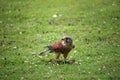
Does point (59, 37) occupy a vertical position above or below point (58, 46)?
below

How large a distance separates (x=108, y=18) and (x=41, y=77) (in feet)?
35.1

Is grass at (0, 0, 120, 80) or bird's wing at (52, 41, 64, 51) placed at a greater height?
bird's wing at (52, 41, 64, 51)

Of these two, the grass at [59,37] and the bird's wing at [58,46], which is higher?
the bird's wing at [58,46]

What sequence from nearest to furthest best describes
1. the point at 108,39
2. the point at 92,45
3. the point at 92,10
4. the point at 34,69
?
the point at 34,69 → the point at 92,45 → the point at 108,39 → the point at 92,10

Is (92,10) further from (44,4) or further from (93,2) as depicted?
(44,4)

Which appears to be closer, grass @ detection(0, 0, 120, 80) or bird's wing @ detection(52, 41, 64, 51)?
grass @ detection(0, 0, 120, 80)

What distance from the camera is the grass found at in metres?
12.7

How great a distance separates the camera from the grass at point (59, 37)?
12742mm

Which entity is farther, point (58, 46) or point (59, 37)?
point (59, 37)

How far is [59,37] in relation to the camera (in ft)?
59.6

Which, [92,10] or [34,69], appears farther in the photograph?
[92,10]

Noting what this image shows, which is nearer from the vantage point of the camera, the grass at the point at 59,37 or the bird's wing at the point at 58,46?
the grass at the point at 59,37

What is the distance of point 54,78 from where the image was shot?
39.2 feet

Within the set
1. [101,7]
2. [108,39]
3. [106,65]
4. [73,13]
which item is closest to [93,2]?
[101,7]
